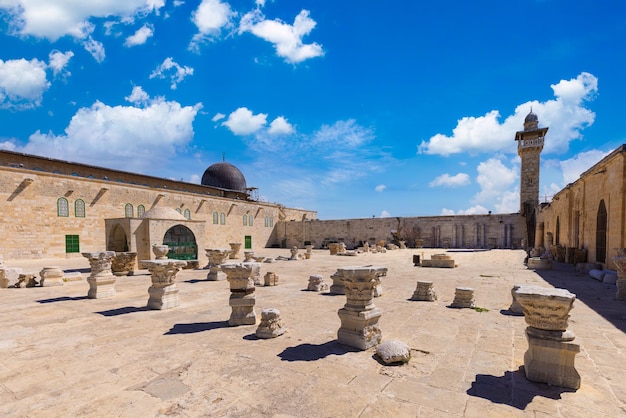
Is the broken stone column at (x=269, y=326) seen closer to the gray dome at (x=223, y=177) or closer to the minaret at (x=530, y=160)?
the minaret at (x=530, y=160)

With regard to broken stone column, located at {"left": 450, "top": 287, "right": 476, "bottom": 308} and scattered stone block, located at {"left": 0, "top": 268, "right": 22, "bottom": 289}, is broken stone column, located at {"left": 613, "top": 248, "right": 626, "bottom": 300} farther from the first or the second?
scattered stone block, located at {"left": 0, "top": 268, "right": 22, "bottom": 289}

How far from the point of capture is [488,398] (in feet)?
10.8

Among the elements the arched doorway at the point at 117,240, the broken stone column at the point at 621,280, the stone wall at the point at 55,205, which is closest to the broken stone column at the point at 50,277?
the arched doorway at the point at 117,240

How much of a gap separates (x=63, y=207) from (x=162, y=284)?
17.8 metres

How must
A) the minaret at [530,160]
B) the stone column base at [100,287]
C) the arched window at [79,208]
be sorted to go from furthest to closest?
the minaret at [530,160] → the arched window at [79,208] → the stone column base at [100,287]

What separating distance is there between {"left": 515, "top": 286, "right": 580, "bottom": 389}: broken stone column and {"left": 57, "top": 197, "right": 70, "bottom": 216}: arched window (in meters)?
24.6

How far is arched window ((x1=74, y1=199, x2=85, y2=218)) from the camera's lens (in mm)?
20531

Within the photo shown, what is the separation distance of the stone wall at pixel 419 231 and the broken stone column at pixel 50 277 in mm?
27037

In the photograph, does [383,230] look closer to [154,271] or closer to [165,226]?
[165,226]

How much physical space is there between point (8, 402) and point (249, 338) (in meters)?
2.91

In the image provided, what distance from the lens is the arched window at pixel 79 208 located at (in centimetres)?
2053

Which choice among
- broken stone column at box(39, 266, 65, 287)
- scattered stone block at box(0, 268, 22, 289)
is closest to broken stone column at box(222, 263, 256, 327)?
broken stone column at box(39, 266, 65, 287)

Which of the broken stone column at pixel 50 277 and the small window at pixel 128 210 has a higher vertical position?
the small window at pixel 128 210

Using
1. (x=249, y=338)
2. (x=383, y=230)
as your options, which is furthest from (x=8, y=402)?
(x=383, y=230)
